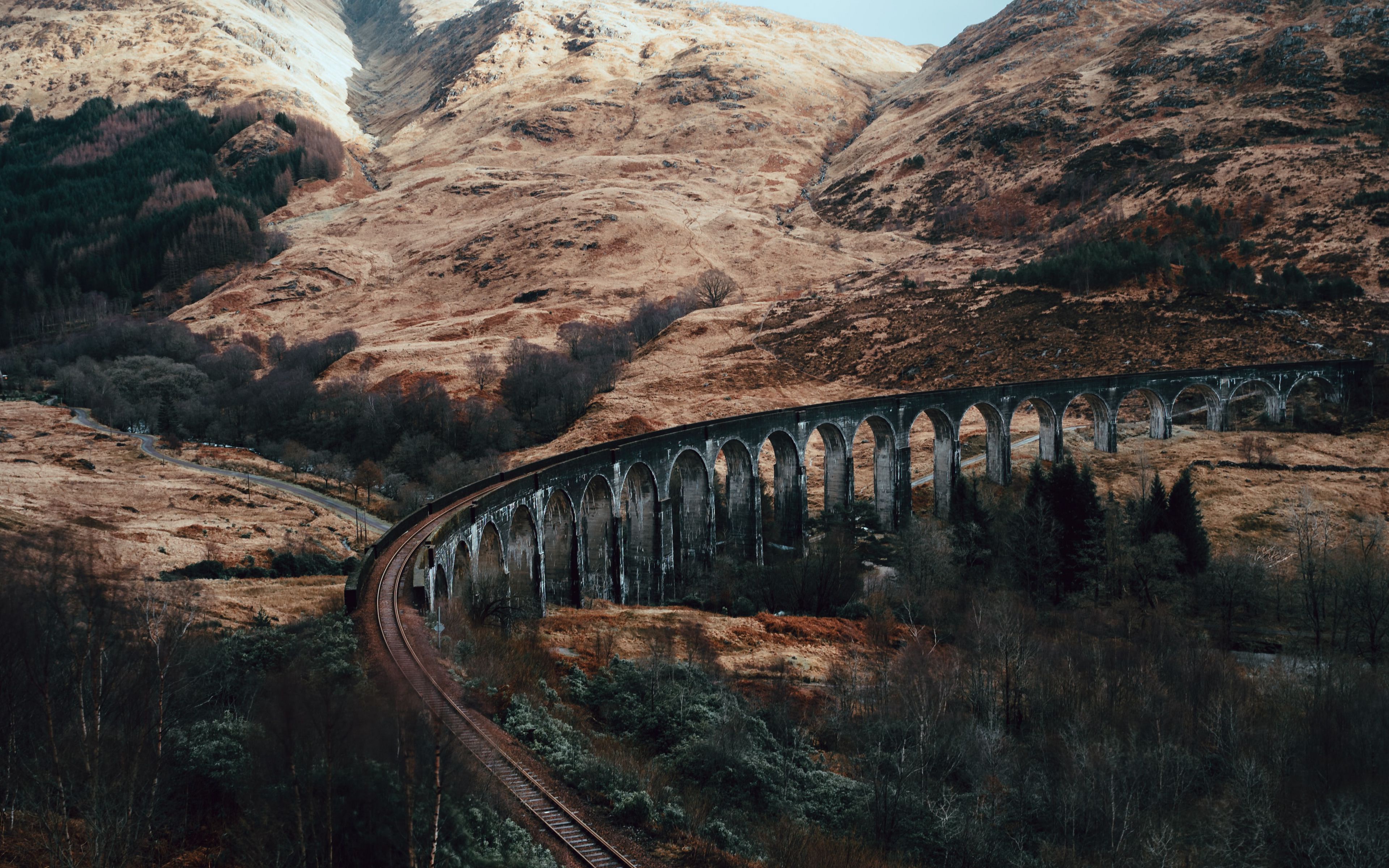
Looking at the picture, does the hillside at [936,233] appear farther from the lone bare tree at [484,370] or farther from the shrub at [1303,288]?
the lone bare tree at [484,370]

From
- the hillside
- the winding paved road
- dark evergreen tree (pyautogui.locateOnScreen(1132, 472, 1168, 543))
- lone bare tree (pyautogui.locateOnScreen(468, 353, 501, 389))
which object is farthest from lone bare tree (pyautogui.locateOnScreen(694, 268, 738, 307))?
dark evergreen tree (pyautogui.locateOnScreen(1132, 472, 1168, 543))

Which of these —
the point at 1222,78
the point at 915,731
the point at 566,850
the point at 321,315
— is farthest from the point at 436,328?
the point at 1222,78

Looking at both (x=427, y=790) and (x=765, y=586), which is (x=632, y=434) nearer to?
(x=765, y=586)

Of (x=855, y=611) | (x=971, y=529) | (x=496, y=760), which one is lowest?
(x=855, y=611)

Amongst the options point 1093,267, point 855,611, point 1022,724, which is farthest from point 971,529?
point 1093,267

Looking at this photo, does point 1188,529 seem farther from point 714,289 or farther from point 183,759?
point 714,289

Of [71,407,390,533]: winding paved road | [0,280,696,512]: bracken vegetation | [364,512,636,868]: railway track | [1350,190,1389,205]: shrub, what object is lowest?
[364,512,636,868]: railway track

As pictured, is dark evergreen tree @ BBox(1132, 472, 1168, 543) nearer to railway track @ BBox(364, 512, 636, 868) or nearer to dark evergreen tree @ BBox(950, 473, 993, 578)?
dark evergreen tree @ BBox(950, 473, 993, 578)
